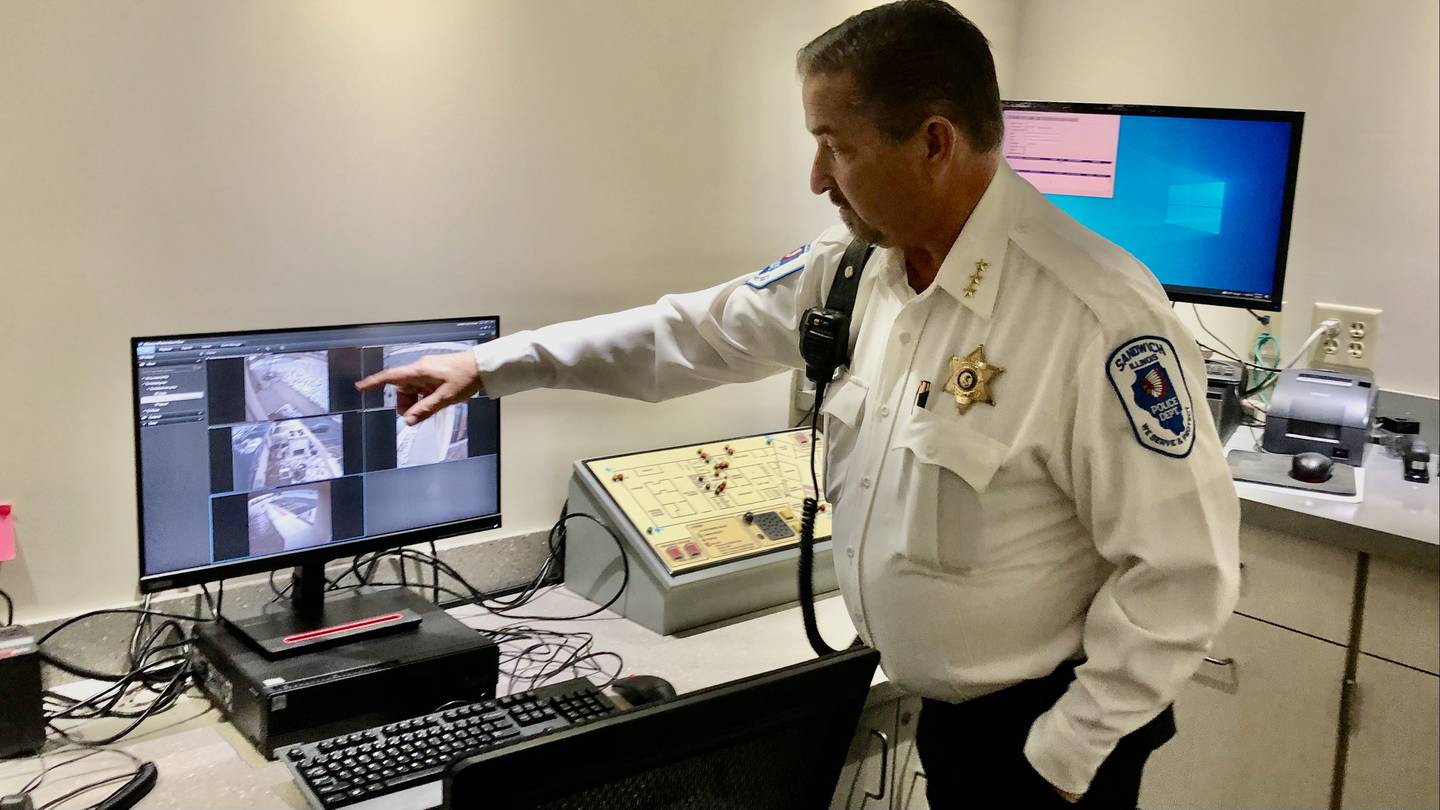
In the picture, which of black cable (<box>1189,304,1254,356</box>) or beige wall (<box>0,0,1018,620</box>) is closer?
beige wall (<box>0,0,1018,620</box>)

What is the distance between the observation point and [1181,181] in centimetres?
246

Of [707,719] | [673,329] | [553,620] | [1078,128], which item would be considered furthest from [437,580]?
[1078,128]

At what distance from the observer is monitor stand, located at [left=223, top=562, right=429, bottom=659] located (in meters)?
1.61

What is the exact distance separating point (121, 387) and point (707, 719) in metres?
1.21

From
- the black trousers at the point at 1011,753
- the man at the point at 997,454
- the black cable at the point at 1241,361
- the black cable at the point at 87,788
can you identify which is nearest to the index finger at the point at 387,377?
the man at the point at 997,454

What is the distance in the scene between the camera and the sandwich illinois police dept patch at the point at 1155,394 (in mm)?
1289

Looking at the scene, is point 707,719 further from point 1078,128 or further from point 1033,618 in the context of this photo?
point 1078,128

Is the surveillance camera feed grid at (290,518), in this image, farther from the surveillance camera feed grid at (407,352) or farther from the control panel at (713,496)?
the control panel at (713,496)

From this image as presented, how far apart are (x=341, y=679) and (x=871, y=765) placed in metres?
0.82

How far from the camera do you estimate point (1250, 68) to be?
2.69 meters

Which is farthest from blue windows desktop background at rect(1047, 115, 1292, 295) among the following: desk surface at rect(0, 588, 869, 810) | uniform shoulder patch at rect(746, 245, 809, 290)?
desk surface at rect(0, 588, 869, 810)

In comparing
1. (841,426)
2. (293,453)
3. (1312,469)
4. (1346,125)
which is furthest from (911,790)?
(1346,125)

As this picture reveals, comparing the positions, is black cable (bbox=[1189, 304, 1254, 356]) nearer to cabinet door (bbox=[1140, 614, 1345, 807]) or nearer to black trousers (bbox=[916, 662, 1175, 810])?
cabinet door (bbox=[1140, 614, 1345, 807])

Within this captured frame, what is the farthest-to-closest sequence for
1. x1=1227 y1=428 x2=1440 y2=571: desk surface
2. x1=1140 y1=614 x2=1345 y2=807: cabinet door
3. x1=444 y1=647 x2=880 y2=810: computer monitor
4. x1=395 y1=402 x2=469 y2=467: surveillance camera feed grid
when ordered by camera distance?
1. x1=1140 y1=614 x2=1345 y2=807: cabinet door
2. x1=1227 y1=428 x2=1440 y2=571: desk surface
3. x1=395 y1=402 x2=469 y2=467: surveillance camera feed grid
4. x1=444 y1=647 x2=880 y2=810: computer monitor
